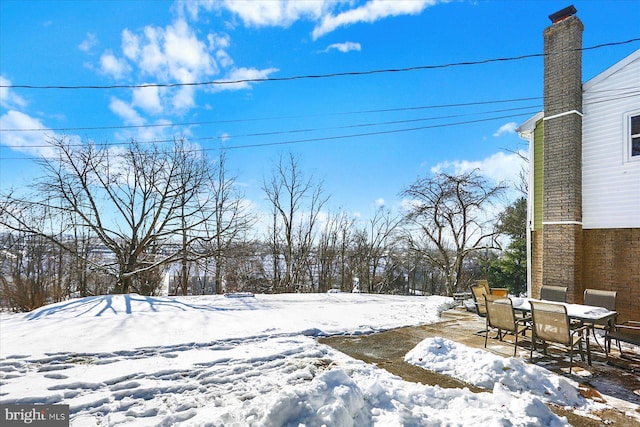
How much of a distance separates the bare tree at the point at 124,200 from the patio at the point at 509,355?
9868 millimetres

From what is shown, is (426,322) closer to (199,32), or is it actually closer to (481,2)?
(481,2)

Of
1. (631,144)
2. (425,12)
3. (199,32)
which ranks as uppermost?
(425,12)

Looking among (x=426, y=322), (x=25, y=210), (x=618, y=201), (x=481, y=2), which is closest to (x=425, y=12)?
(x=481, y=2)

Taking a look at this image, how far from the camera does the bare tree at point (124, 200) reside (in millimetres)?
11703

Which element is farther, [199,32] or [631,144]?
[199,32]

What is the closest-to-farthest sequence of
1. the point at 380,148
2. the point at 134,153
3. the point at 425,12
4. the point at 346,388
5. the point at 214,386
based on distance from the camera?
the point at 346,388
the point at 214,386
the point at 425,12
the point at 380,148
the point at 134,153

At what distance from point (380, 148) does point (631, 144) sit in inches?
289

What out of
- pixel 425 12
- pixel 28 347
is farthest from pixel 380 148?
pixel 28 347

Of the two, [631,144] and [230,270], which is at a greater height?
[631,144]

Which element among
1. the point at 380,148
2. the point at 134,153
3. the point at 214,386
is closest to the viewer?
the point at 214,386

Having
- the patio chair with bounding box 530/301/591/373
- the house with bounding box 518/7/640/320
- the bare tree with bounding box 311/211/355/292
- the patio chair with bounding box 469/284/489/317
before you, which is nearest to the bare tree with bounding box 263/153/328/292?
the bare tree with bounding box 311/211/355/292

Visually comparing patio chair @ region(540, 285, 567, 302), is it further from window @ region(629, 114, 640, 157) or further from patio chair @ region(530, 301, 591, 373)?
window @ region(629, 114, 640, 157)

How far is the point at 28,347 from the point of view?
15.3 feet

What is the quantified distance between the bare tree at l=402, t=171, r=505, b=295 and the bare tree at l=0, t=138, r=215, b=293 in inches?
414
